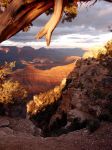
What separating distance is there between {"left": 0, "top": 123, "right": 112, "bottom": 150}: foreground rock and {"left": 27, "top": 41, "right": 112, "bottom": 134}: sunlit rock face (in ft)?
2.88

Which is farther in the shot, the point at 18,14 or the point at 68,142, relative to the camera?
the point at 68,142

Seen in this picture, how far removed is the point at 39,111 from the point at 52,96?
1.79 m

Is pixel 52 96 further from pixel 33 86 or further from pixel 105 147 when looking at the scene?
pixel 33 86

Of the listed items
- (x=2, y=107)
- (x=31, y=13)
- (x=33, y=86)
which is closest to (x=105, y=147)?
(x=31, y=13)

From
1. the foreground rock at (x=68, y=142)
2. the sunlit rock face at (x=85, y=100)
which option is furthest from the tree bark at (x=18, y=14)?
the sunlit rock face at (x=85, y=100)

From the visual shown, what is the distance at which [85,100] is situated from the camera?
22594 millimetres

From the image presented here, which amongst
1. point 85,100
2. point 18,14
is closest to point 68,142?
point 85,100

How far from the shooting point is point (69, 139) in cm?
1820

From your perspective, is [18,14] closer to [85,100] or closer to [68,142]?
[68,142]

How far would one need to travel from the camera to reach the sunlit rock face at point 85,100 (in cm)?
2103

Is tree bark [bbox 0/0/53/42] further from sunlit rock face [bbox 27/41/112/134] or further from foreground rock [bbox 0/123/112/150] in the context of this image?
sunlit rock face [bbox 27/41/112/134]

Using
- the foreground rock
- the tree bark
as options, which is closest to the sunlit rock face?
the foreground rock

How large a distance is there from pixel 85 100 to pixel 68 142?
17.5ft

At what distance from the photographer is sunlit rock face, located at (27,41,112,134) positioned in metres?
21.0
